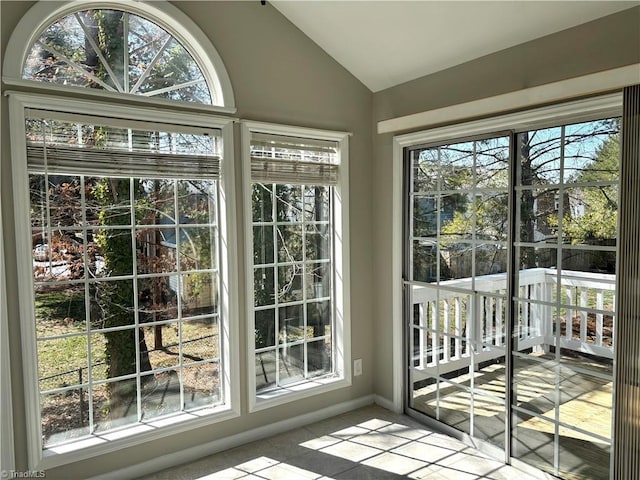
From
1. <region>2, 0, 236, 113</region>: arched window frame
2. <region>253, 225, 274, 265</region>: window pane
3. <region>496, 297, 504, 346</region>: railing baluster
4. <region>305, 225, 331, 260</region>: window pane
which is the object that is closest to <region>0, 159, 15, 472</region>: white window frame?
<region>2, 0, 236, 113</region>: arched window frame

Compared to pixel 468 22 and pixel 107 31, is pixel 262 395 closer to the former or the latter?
pixel 107 31

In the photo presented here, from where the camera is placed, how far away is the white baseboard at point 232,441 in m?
2.71

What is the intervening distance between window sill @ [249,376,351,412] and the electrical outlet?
0.32 feet

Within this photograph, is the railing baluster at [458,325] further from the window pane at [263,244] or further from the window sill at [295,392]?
the window pane at [263,244]

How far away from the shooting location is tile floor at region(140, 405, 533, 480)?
272 centimetres

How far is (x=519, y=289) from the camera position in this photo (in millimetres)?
2748

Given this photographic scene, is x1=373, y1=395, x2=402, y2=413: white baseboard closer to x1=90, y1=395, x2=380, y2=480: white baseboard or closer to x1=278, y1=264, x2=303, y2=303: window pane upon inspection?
x1=90, y1=395, x2=380, y2=480: white baseboard

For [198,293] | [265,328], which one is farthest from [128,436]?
[265,328]

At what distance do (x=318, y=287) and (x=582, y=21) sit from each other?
7.83ft

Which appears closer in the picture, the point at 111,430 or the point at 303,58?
the point at 111,430

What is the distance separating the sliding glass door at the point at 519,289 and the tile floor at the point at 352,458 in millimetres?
193

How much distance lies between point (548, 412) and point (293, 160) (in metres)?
2.33

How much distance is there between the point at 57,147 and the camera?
2.46m

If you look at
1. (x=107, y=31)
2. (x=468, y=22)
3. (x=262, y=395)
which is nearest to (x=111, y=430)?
(x=262, y=395)
